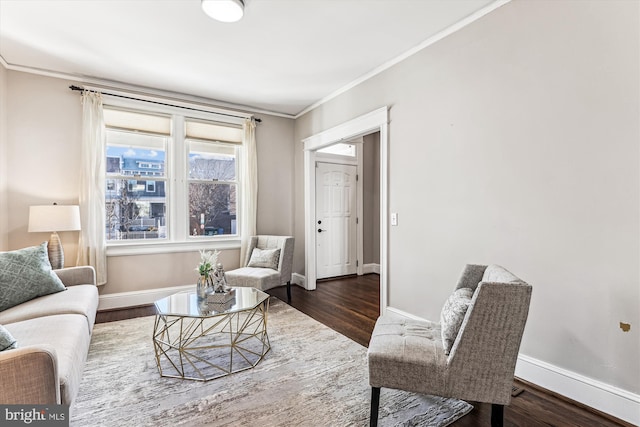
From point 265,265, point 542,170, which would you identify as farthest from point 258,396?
point 542,170

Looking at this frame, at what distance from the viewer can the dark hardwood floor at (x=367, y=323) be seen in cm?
178

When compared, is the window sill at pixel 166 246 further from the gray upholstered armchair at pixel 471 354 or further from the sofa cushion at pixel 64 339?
the gray upholstered armchair at pixel 471 354

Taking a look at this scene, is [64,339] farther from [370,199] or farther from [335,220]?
[370,199]

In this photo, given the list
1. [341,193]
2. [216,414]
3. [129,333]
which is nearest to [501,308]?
[216,414]

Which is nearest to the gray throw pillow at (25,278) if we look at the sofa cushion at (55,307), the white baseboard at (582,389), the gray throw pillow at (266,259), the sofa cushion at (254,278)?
the sofa cushion at (55,307)

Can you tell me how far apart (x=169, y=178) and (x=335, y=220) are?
8.97ft

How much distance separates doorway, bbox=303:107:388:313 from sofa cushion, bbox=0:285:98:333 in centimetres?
260

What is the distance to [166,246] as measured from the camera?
415 cm

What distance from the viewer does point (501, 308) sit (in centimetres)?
148

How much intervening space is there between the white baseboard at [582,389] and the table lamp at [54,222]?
13.9 feet

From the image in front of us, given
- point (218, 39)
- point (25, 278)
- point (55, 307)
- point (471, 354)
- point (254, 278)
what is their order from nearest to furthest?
1. point (471, 354)
2. point (55, 307)
3. point (25, 278)
4. point (218, 39)
5. point (254, 278)

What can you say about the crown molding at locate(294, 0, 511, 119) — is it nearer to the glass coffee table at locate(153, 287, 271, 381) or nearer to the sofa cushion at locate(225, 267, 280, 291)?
the sofa cushion at locate(225, 267, 280, 291)

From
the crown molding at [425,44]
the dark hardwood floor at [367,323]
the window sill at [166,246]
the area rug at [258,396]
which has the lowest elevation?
the dark hardwood floor at [367,323]

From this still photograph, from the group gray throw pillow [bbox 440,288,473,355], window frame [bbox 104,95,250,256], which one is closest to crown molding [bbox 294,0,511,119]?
window frame [bbox 104,95,250,256]
